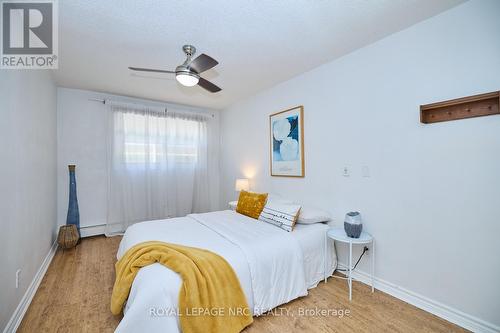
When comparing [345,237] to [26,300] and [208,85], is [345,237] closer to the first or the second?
[208,85]

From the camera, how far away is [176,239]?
2.14 metres

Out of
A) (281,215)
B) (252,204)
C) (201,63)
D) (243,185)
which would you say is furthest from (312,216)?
(201,63)

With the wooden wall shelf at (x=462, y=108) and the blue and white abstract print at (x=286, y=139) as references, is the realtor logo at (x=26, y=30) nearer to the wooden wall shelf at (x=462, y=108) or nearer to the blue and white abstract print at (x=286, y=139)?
the blue and white abstract print at (x=286, y=139)

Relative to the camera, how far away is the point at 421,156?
2004 millimetres

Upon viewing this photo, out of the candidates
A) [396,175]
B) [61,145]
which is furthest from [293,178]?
[61,145]

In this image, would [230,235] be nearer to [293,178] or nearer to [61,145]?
[293,178]

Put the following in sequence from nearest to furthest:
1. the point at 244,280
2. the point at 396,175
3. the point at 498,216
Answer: the point at 498,216, the point at 244,280, the point at 396,175

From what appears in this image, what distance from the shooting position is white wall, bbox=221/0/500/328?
1.68 m

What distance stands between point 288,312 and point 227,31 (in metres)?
2.67

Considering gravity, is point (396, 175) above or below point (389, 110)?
below

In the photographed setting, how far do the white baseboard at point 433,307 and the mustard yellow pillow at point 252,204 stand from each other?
1.36 m

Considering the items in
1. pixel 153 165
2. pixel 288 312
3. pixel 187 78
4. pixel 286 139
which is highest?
pixel 187 78

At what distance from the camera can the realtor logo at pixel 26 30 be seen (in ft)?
5.68

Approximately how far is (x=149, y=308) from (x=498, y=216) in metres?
2.54
